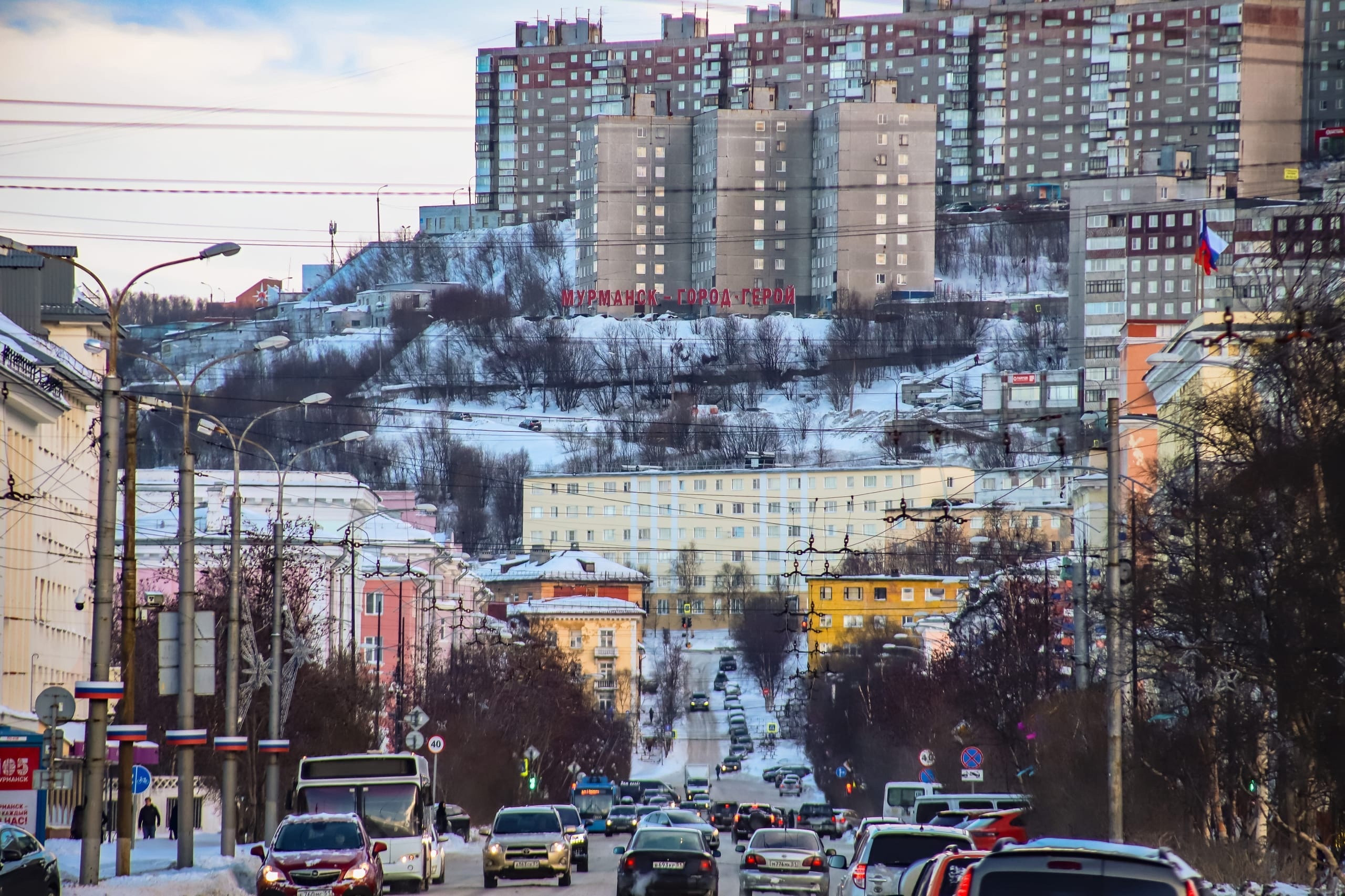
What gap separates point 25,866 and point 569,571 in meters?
125

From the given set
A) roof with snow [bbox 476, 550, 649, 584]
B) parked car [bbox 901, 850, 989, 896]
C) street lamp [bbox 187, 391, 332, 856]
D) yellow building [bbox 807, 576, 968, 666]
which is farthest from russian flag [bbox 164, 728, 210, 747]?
roof with snow [bbox 476, 550, 649, 584]

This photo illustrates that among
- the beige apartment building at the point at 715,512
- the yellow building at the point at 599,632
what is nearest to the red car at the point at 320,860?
the yellow building at the point at 599,632

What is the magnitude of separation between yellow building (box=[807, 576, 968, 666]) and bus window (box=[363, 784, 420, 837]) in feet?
294

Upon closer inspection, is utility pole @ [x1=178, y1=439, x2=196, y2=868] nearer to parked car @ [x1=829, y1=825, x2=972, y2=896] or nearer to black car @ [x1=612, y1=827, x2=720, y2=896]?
black car @ [x1=612, y1=827, x2=720, y2=896]

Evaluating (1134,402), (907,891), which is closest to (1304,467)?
(907,891)

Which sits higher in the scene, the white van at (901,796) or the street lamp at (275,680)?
the street lamp at (275,680)

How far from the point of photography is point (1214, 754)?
1251 inches

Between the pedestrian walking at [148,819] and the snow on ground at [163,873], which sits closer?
the snow on ground at [163,873]

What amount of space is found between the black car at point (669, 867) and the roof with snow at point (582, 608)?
10265 cm

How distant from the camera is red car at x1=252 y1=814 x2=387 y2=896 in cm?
2309

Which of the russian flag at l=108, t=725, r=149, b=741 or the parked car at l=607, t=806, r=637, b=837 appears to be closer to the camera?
the russian flag at l=108, t=725, r=149, b=741

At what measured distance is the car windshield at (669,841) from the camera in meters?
25.8

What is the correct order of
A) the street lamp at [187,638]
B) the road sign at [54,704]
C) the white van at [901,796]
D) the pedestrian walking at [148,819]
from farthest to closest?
the pedestrian walking at [148,819]
the white van at [901,796]
the street lamp at [187,638]
the road sign at [54,704]

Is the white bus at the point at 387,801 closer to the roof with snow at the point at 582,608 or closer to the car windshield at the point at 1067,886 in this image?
the car windshield at the point at 1067,886
